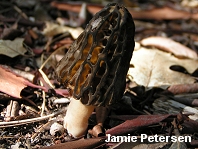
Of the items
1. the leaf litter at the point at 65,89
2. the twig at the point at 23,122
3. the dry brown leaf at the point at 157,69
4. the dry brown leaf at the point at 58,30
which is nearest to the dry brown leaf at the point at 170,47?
the leaf litter at the point at 65,89

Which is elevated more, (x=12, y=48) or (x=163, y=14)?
(x=163, y=14)

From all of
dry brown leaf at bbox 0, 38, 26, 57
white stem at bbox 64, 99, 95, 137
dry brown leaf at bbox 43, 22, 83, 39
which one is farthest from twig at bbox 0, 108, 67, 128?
dry brown leaf at bbox 43, 22, 83, 39

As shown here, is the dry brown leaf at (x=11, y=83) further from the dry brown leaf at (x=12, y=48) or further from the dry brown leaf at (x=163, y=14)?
the dry brown leaf at (x=163, y=14)

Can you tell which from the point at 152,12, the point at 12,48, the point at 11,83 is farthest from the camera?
the point at 152,12

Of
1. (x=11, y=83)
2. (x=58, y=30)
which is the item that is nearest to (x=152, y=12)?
(x=58, y=30)

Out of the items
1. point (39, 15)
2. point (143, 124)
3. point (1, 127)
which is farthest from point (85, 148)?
point (39, 15)

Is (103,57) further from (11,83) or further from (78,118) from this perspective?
(11,83)
